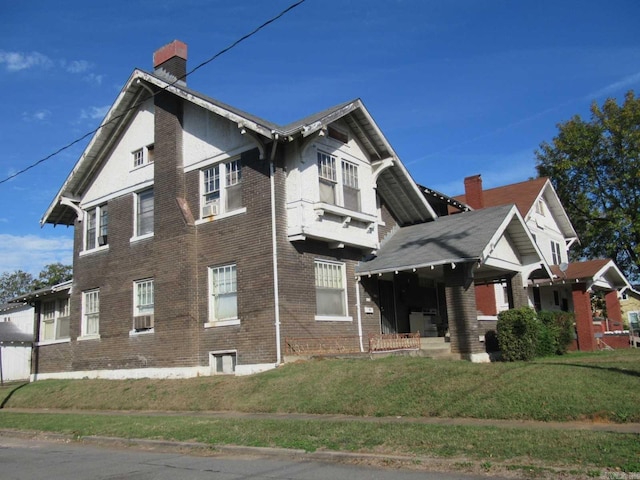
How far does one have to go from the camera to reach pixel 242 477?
7.73m

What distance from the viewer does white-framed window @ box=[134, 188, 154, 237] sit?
2103 cm

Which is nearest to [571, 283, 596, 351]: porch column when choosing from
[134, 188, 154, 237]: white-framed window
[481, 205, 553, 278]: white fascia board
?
[481, 205, 553, 278]: white fascia board

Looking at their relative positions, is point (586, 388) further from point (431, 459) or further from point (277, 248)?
point (277, 248)

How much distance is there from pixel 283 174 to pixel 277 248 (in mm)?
2246

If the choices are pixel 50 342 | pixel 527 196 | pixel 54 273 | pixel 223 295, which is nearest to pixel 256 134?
pixel 223 295

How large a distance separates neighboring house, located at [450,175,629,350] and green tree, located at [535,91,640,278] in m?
4.55

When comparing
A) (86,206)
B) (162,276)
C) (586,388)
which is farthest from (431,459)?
(86,206)

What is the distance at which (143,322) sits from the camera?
1984 cm

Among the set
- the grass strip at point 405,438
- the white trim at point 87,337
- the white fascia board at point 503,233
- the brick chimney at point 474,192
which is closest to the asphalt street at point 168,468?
the grass strip at point 405,438

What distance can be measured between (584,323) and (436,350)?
449 inches

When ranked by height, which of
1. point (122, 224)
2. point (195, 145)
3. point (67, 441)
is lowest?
point (67, 441)

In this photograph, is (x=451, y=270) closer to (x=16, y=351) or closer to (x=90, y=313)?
(x=90, y=313)

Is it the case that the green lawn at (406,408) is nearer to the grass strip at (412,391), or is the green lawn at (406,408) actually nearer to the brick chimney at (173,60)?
the grass strip at (412,391)

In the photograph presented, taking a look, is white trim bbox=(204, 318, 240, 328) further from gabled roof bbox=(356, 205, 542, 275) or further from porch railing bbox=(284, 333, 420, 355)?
gabled roof bbox=(356, 205, 542, 275)
